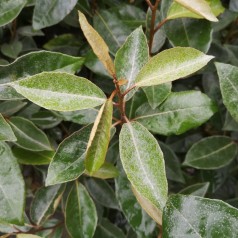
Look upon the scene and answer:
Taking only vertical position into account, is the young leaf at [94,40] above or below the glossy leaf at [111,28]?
above

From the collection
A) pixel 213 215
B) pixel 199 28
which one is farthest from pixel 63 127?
pixel 213 215

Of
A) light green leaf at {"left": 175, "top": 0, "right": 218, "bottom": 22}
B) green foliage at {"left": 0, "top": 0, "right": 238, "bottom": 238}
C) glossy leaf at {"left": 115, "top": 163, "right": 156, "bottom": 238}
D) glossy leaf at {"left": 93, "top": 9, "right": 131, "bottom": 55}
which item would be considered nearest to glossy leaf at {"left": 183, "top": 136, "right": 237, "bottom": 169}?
green foliage at {"left": 0, "top": 0, "right": 238, "bottom": 238}

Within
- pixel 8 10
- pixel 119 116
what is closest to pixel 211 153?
pixel 119 116

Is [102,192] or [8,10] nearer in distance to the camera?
[8,10]

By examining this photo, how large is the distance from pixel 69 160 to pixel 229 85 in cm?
36

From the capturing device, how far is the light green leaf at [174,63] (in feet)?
2.51

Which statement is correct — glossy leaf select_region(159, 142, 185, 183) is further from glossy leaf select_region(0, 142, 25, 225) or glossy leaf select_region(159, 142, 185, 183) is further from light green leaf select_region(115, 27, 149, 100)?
glossy leaf select_region(0, 142, 25, 225)

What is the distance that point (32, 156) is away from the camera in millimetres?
1105

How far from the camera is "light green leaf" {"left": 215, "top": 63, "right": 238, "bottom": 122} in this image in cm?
95

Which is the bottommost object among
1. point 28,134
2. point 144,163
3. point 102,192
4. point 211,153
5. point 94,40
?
point 102,192

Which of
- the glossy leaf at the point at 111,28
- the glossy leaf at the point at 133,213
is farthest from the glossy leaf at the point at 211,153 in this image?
the glossy leaf at the point at 111,28

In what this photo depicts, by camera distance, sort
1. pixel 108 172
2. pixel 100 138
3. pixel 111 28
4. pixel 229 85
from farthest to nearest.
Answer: pixel 111 28 < pixel 108 172 < pixel 229 85 < pixel 100 138

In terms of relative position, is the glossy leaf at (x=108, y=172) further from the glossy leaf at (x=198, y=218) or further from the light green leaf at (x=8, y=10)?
the light green leaf at (x=8, y=10)

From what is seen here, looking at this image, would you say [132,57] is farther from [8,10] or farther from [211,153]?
[211,153]
